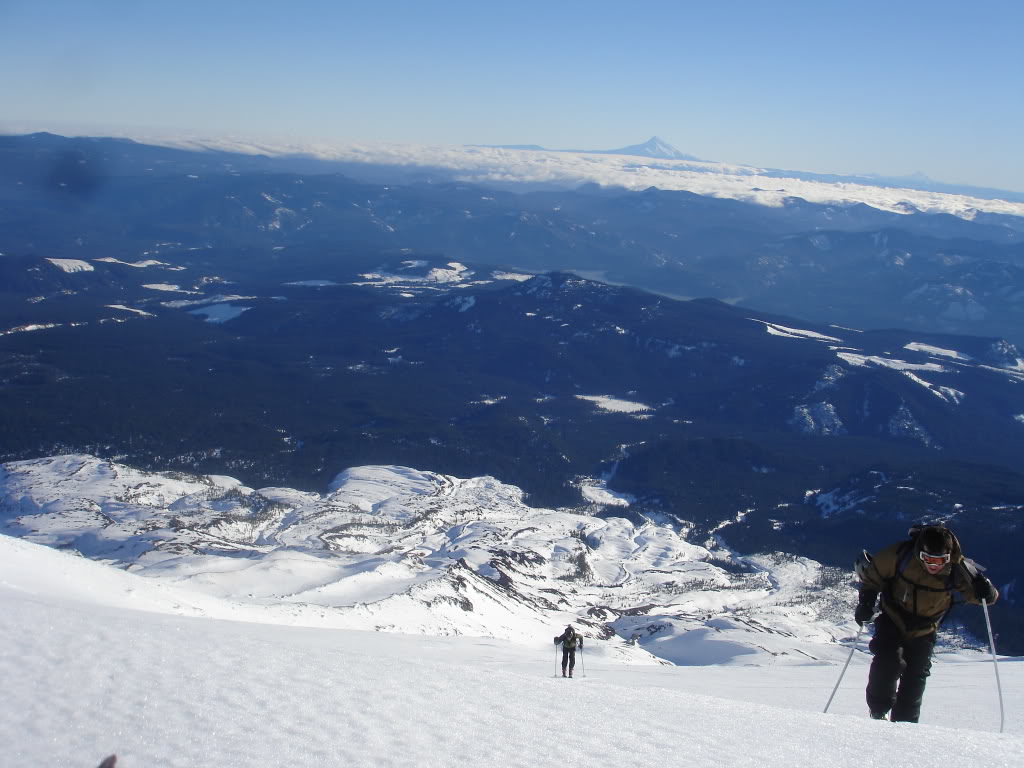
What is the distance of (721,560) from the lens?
177500 mm

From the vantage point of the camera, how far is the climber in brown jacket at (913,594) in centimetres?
1434

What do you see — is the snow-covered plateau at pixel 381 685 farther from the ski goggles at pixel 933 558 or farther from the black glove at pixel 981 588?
the ski goggles at pixel 933 558

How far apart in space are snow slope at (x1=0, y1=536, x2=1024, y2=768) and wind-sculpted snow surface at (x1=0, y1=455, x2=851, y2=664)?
30570 mm

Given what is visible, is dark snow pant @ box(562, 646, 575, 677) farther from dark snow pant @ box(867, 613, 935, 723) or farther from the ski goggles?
the ski goggles

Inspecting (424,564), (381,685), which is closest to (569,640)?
(381,685)

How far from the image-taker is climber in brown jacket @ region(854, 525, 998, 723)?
47.0ft

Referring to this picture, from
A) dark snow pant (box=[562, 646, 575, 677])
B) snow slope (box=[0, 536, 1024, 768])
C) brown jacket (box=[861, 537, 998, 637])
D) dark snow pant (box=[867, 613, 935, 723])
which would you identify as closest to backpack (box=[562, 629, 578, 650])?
dark snow pant (box=[562, 646, 575, 677])

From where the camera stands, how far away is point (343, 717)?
14.1 meters

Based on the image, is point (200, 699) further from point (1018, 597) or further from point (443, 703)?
point (1018, 597)

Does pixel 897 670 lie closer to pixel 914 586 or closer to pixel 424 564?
pixel 914 586

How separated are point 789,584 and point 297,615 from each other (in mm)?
124985

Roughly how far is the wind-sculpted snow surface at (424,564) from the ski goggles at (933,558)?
40.9 meters

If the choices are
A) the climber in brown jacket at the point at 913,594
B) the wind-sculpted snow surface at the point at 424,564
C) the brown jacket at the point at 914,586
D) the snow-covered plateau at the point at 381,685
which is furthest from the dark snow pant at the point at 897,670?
the wind-sculpted snow surface at the point at 424,564

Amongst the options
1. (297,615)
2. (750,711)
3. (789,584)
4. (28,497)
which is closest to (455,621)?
(297,615)
